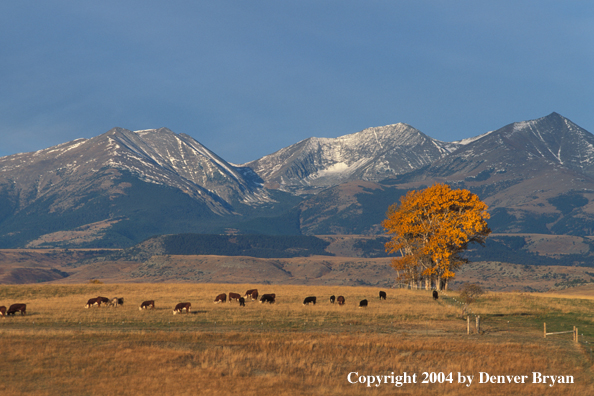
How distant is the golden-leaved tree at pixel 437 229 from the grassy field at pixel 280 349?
20.4m

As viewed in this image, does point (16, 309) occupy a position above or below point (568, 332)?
above

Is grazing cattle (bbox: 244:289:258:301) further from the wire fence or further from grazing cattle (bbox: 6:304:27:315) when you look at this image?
grazing cattle (bbox: 6:304:27:315)

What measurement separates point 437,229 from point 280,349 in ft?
171

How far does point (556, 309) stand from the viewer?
6378cm

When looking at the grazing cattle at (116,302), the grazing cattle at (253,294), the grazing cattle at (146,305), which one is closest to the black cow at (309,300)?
the grazing cattle at (253,294)

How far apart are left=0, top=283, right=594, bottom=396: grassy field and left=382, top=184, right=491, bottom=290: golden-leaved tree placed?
20376 millimetres

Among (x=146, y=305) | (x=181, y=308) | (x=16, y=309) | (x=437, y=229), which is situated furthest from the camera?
(x=437, y=229)

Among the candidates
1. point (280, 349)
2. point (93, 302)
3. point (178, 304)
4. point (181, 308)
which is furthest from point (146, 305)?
point (280, 349)

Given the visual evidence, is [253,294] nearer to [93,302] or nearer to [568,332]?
[93,302]

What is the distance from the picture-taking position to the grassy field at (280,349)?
30359mm

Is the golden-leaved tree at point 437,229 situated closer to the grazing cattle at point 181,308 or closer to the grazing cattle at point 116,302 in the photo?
the grazing cattle at point 181,308

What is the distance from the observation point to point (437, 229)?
8594 centimetres

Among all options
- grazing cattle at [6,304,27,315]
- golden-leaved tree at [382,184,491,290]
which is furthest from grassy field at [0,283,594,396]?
golden-leaved tree at [382,184,491,290]

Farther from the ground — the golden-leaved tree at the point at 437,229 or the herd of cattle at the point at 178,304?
the golden-leaved tree at the point at 437,229
